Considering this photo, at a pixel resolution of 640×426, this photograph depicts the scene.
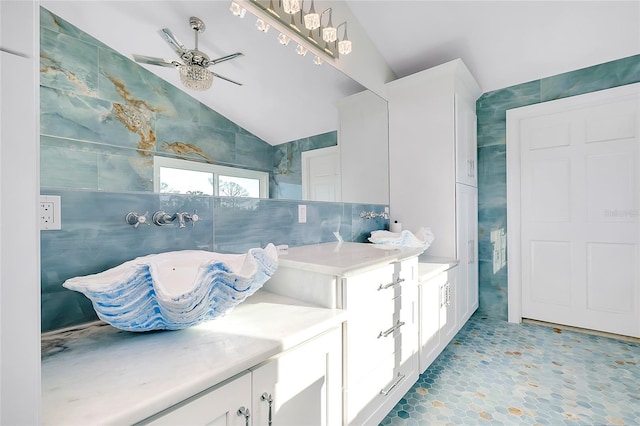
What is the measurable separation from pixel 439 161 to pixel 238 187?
67.8 inches

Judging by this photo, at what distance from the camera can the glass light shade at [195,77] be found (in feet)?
3.87

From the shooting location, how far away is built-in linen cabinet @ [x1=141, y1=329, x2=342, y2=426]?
0.64 metres

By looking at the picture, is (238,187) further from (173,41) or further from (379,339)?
(379,339)

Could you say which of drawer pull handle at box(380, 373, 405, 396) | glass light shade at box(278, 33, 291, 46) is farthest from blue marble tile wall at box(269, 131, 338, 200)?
drawer pull handle at box(380, 373, 405, 396)

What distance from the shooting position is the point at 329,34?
189 centimetres

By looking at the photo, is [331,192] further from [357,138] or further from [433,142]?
[433,142]

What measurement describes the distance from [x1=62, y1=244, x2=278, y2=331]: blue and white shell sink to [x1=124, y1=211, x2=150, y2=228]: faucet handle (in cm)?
17

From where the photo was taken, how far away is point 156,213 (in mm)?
1104

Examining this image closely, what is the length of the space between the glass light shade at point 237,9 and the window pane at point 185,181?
31.1 inches

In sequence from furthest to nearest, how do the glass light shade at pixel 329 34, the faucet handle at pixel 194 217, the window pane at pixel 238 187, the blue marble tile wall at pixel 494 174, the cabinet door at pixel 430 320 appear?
the blue marble tile wall at pixel 494 174 < the glass light shade at pixel 329 34 < the cabinet door at pixel 430 320 < the window pane at pixel 238 187 < the faucet handle at pixel 194 217

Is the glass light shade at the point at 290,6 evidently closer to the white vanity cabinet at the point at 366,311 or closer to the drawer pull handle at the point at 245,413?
the white vanity cabinet at the point at 366,311

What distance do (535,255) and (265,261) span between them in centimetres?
285

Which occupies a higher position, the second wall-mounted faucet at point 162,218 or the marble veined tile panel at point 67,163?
the marble veined tile panel at point 67,163

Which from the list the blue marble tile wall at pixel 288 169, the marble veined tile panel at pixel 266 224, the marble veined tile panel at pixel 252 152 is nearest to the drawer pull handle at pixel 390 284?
the marble veined tile panel at pixel 266 224
